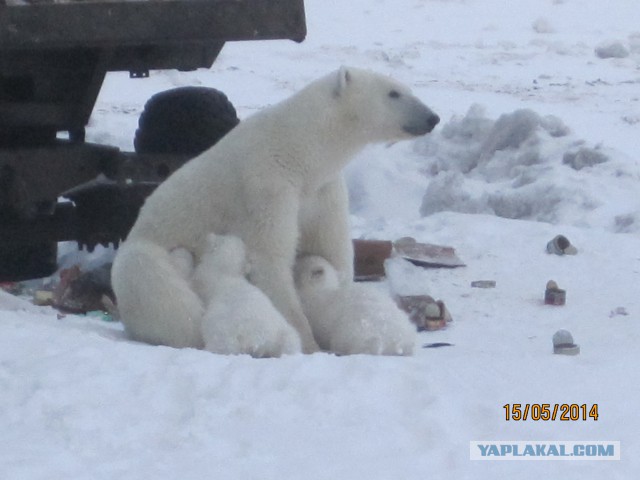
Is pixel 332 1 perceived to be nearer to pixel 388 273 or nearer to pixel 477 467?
pixel 388 273

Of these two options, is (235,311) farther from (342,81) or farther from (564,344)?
(564,344)

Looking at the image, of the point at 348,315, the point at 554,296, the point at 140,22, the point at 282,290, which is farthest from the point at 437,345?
the point at 140,22

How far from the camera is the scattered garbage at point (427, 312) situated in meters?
5.12

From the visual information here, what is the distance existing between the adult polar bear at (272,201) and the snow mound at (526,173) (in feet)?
10.1

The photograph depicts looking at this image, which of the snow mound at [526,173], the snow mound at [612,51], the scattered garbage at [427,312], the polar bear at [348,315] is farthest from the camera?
the snow mound at [612,51]

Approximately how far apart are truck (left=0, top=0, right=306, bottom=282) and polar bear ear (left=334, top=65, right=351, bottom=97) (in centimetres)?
45

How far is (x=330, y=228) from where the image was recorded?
4.80 m

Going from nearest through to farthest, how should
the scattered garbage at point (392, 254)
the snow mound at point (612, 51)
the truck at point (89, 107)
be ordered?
the truck at point (89, 107) → the scattered garbage at point (392, 254) → the snow mound at point (612, 51)

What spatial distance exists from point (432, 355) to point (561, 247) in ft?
7.33

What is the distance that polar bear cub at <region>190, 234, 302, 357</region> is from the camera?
13.3 ft

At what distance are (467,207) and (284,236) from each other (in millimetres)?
3660

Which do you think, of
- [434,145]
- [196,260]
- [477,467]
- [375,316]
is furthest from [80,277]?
[434,145]

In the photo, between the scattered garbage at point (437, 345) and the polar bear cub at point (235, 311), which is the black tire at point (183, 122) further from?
the scattered garbage at point (437, 345)

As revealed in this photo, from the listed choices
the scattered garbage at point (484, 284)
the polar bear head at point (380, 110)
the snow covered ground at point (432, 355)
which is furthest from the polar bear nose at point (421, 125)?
the scattered garbage at point (484, 284)
